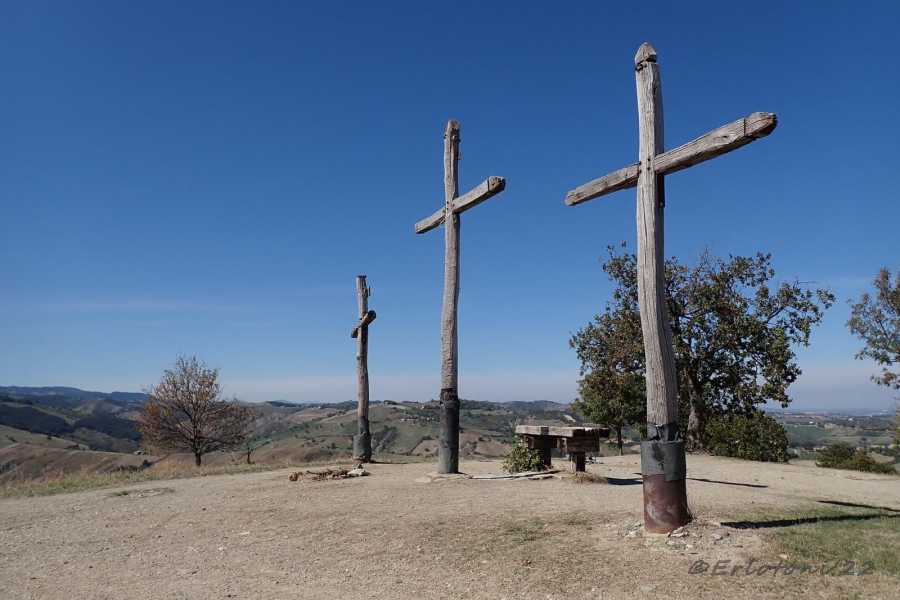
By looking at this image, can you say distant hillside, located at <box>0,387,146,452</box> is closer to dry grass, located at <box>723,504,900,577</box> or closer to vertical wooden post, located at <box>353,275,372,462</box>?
vertical wooden post, located at <box>353,275,372,462</box>

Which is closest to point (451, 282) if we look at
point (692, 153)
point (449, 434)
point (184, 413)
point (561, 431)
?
point (449, 434)

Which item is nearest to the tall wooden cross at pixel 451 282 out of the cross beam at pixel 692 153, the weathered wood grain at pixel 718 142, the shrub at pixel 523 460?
the shrub at pixel 523 460

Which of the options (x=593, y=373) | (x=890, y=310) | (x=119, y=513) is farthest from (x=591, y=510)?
(x=890, y=310)

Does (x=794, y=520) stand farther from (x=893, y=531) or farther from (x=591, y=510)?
(x=591, y=510)

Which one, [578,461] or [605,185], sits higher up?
[605,185]

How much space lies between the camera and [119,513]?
31.4ft

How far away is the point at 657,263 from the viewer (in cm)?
723

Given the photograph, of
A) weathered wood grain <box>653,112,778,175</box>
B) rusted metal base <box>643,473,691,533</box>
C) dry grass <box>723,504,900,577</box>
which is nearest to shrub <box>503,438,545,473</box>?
dry grass <box>723,504,900,577</box>

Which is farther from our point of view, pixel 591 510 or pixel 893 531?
pixel 591 510

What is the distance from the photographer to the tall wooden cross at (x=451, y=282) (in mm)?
12555

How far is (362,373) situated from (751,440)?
1502 cm

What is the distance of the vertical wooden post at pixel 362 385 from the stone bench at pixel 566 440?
6280 mm

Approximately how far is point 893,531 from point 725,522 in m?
1.86

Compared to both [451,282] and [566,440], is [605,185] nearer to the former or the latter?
[451,282]
